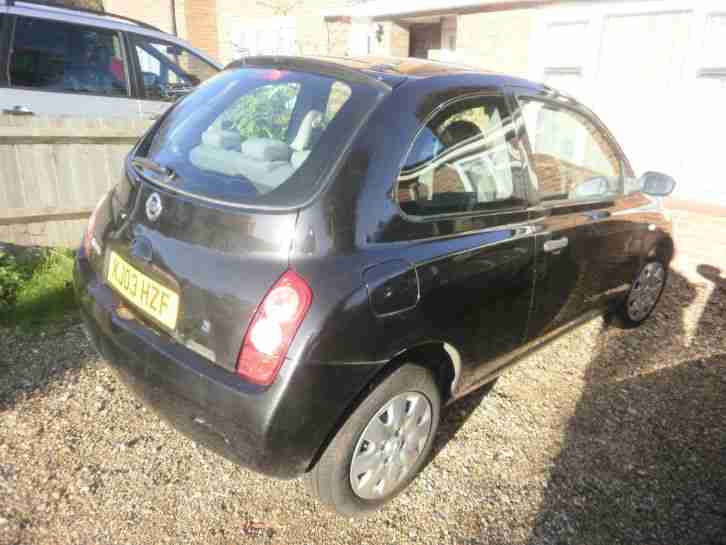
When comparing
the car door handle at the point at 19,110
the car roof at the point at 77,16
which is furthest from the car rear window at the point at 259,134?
the car roof at the point at 77,16

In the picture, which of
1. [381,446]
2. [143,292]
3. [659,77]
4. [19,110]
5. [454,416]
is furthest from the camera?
[659,77]

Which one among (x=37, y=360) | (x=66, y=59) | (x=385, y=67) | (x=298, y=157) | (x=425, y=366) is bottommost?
(x=37, y=360)

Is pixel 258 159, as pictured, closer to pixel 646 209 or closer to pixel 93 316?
pixel 93 316

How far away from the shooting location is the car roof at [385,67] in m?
2.26

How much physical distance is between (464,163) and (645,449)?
6.02 ft

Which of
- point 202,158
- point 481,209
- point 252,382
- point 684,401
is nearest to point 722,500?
point 684,401

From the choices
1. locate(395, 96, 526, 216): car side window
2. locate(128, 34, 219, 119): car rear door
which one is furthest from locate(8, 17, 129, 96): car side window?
locate(395, 96, 526, 216): car side window

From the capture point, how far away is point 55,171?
4391 millimetres

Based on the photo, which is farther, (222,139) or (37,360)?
(37,360)

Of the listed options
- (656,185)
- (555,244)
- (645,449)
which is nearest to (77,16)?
(555,244)

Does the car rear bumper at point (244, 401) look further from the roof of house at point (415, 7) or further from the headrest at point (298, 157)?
the roof of house at point (415, 7)

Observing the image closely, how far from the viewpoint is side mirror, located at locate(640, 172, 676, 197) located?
3.50 m

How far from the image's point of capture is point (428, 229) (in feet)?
7.11

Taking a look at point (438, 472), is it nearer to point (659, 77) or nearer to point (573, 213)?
point (573, 213)
